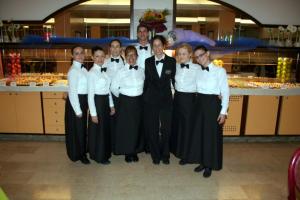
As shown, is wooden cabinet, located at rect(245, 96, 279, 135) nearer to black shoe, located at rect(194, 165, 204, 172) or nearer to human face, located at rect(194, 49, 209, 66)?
black shoe, located at rect(194, 165, 204, 172)

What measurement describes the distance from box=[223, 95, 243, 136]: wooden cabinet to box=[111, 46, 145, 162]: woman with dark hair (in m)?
1.70

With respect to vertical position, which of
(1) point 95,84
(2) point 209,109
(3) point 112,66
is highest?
(3) point 112,66

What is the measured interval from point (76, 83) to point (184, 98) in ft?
4.50

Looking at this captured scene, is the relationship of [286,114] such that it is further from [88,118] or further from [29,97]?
[29,97]

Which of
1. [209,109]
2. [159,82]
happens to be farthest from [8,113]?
[209,109]

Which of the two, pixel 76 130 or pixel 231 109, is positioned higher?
pixel 231 109

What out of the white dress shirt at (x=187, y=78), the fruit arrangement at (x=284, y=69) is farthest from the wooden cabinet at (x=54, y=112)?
the fruit arrangement at (x=284, y=69)

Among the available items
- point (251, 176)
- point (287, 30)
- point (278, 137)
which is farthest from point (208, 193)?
point (287, 30)

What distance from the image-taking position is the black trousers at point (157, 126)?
3537 mm

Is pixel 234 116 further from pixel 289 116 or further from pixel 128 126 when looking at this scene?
pixel 128 126

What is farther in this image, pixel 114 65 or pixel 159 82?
pixel 114 65

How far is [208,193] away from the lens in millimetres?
3098

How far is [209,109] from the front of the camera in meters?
3.23

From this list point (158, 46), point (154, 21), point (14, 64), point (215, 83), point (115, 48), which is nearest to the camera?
point (215, 83)
